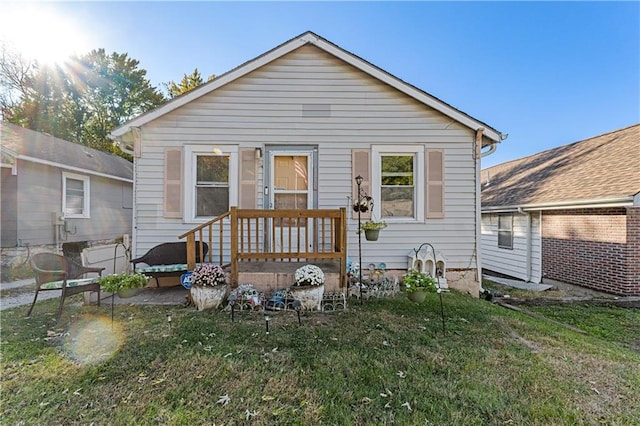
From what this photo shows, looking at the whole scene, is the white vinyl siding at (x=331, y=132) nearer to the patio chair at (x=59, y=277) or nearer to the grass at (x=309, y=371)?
the patio chair at (x=59, y=277)

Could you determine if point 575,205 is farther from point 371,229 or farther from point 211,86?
point 211,86

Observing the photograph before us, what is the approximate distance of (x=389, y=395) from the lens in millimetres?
2441

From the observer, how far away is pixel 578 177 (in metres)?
8.09

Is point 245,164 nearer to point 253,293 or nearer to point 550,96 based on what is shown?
point 253,293

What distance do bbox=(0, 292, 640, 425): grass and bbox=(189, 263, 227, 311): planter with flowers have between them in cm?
21

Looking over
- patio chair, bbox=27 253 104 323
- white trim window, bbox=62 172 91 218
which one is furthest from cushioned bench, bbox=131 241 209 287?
white trim window, bbox=62 172 91 218

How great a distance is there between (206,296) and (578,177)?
9741mm

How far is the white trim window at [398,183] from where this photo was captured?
19.9ft

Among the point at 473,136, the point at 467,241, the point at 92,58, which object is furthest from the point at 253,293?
the point at 92,58

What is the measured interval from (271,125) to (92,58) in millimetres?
25182

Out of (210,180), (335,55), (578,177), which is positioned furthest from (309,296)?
(578,177)

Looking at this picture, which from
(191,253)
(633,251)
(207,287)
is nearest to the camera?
(207,287)

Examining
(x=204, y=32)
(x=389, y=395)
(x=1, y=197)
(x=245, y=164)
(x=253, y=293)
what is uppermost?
(x=204, y=32)

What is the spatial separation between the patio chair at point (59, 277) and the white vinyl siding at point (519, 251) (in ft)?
34.0
